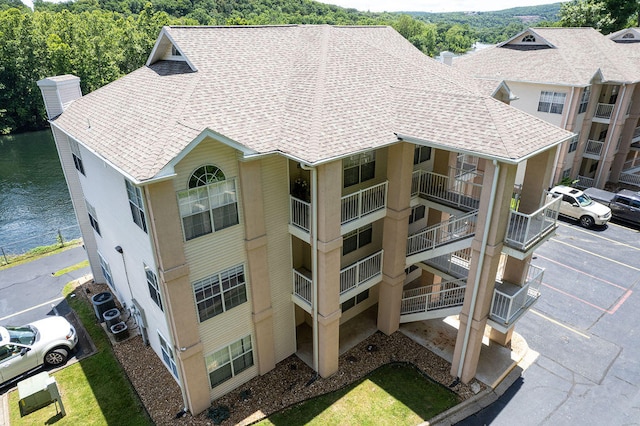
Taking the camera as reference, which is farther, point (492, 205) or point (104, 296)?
point (104, 296)

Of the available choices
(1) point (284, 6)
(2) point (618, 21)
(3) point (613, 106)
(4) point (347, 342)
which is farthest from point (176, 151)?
(1) point (284, 6)

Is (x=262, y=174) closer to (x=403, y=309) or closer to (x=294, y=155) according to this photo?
(x=294, y=155)

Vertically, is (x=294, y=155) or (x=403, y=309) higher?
(x=294, y=155)

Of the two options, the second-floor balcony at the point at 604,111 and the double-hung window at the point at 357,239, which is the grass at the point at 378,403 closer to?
the double-hung window at the point at 357,239

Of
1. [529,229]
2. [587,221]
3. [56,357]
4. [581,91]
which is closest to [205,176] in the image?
[56,357]

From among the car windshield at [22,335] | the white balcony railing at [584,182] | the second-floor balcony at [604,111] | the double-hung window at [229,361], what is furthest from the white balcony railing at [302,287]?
the second-floor balcony at [604,111]

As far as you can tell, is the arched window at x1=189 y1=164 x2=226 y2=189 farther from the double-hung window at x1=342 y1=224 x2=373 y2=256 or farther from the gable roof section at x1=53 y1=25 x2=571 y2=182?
the double-hung window at x1=342 y1=224 x2=373 y2=256

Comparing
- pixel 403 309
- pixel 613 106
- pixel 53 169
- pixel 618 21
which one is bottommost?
pixel 53 169
